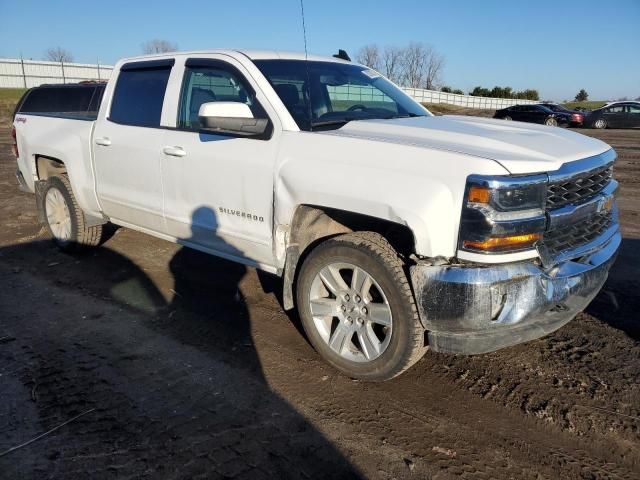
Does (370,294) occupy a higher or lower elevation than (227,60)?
lower

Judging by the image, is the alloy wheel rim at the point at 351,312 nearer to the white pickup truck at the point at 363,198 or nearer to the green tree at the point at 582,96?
the white pickup truck at the point at 363,198

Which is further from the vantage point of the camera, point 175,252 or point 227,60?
point 175,252

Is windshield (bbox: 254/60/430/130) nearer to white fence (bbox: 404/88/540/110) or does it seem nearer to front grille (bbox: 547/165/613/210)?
front grille (bbox: 547/165/613/210)

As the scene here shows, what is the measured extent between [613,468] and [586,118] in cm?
2928

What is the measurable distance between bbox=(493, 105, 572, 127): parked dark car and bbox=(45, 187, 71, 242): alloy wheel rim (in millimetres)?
26650

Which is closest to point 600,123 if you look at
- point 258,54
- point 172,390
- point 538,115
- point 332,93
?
point 538,115

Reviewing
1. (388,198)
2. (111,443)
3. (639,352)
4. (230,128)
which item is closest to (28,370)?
(111,443)

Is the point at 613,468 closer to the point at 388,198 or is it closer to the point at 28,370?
the point at 388,198

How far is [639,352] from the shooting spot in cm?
364

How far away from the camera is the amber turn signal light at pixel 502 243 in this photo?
269cm

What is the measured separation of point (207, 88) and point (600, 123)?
2879 cm

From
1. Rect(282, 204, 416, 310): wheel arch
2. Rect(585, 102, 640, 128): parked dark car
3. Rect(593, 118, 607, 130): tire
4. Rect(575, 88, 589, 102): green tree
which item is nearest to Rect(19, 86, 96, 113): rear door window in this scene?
Rect(282, 204, 416, 310): wheel arch

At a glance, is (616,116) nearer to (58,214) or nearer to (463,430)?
(58,214)

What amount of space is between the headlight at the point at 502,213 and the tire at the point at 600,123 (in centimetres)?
2910
